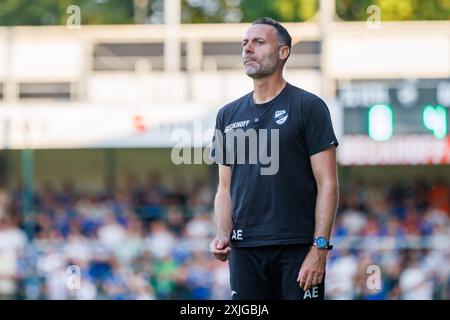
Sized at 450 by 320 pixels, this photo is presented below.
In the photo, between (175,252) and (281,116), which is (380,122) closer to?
(175,252)

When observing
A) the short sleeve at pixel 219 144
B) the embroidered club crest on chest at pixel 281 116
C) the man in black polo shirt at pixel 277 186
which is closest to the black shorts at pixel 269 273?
the man in black polo shirt at pixel 277 186

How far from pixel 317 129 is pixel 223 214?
2.06 feet

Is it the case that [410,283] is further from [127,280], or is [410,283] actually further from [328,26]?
[328,26]

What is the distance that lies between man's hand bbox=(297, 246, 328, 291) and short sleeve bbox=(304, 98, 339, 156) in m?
0.47

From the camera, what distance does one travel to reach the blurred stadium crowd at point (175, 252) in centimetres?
1365

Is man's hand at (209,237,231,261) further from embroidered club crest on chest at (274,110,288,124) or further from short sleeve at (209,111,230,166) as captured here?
embroidered club crest on chest at (274,110,288,124)

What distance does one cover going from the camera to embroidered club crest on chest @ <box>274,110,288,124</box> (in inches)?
211

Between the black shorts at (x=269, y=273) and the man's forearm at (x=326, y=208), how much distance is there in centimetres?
11

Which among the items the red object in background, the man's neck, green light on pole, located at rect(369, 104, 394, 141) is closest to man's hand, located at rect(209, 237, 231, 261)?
the man's neck

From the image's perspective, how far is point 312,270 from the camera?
5.23m

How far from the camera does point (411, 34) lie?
18250mm

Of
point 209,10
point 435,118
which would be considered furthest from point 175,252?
point 209,10

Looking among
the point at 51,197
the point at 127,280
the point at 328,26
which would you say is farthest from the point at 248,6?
the point at 127,280

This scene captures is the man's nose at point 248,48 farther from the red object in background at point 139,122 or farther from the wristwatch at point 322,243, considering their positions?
the red object in background at point 139,122
